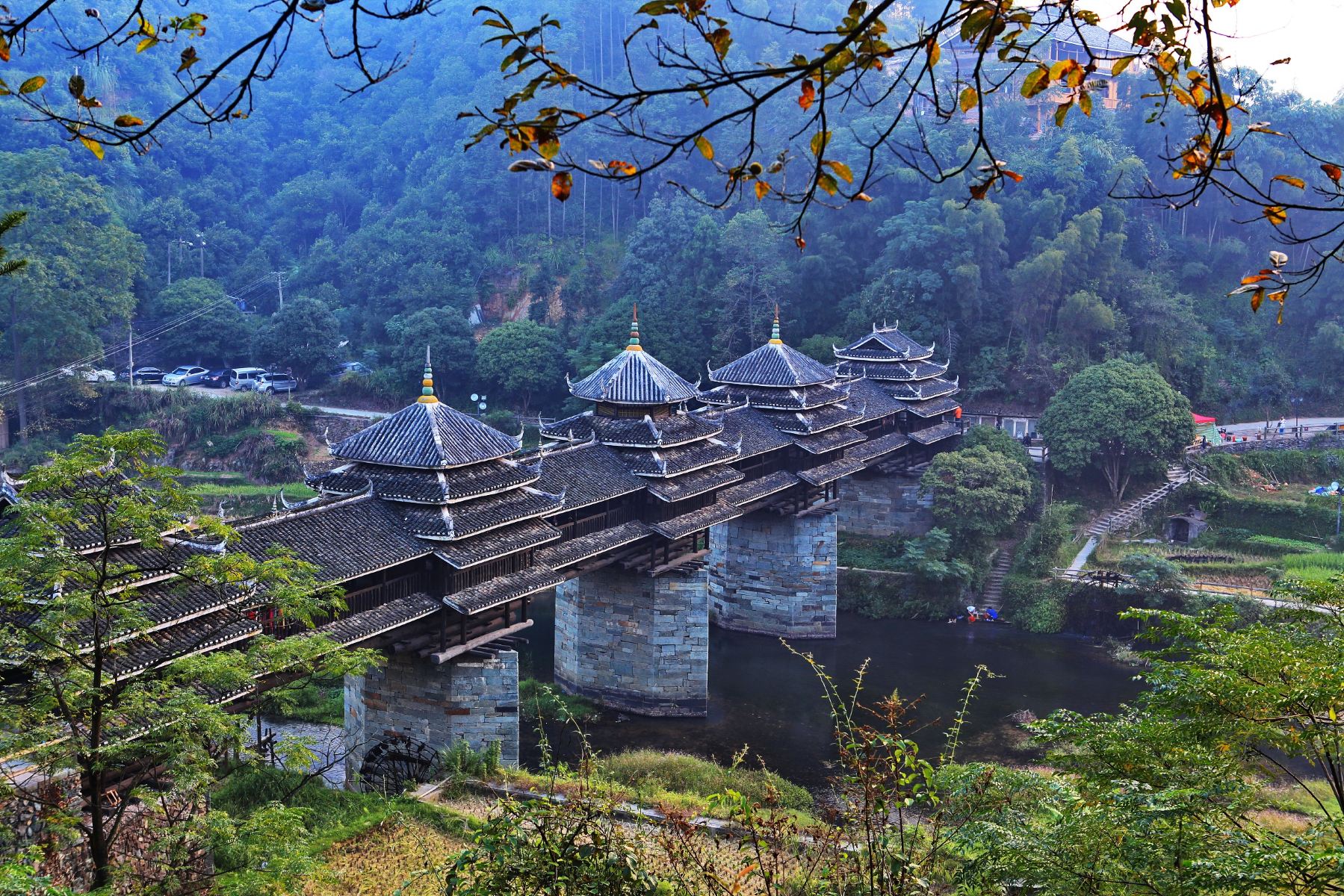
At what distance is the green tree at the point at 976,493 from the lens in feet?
117

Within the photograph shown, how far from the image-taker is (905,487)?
127 feet

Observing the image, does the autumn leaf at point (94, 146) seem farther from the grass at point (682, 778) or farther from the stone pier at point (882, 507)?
the stone pier at point (882, 507)

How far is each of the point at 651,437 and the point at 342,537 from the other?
30.6 ft

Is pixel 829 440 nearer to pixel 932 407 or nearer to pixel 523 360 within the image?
pixel 932 407

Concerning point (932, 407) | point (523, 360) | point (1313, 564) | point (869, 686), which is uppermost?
point (523, 360)

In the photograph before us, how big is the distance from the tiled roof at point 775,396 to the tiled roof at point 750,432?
1.43ft

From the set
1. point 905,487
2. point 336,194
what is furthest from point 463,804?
point 336,194

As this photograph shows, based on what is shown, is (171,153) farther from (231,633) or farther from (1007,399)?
(231,633)

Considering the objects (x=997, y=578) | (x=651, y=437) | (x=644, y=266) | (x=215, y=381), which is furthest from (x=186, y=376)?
(x=997, y=578)

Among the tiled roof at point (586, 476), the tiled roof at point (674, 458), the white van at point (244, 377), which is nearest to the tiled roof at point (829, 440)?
the tiled roof at point (674, 458)

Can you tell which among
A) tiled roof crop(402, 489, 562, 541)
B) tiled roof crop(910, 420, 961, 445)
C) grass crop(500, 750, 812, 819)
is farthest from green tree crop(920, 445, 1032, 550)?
tiled roof crop(402, 489, 562, 541)

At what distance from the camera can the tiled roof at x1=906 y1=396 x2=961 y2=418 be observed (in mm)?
38719

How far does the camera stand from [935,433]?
39656 mm

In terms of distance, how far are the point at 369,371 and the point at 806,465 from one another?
2889cm
